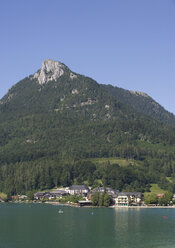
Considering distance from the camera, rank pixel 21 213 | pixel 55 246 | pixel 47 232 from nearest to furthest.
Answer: pixel 55 246
pixel 47 232
pixel 21 213

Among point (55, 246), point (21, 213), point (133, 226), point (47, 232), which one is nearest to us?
point (55, 246)

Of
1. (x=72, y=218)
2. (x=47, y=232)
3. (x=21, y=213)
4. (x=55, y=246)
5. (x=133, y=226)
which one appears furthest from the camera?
(x=21, y=213)

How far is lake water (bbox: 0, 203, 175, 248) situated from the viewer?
4143 inches

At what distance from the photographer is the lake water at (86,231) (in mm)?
105225

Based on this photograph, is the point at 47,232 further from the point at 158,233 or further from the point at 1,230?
the point at 158,233

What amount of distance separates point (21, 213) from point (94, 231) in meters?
52.9

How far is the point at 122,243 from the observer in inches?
4141

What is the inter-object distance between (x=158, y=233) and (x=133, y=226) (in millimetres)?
12121

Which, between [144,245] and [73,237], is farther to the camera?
[73,237]

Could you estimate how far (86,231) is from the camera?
122438mm

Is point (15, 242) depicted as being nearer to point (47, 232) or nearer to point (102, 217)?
point (47, 232)

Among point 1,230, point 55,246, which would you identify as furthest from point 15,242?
point 1,230

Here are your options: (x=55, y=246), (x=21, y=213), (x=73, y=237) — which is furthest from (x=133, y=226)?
(x=21, y=213)

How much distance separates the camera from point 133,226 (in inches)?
5133
